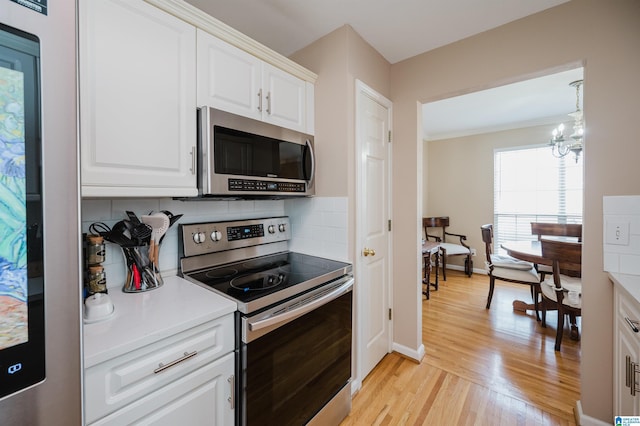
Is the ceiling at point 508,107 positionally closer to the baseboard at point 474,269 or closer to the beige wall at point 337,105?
the beige wall at point 337,105

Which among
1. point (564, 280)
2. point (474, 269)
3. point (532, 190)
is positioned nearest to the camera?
point (564, 280)

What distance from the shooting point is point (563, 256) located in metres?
2.29

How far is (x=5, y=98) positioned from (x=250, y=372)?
1103 millimetres

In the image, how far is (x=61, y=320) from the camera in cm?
56

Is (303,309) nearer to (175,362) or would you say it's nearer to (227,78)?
(175,362)

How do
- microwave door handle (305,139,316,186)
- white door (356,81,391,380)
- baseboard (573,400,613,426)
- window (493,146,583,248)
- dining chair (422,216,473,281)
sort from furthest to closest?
1. dining chair (422,216,473,281)
2. window (493,146,583,248)
3. white door (356,81,391,380)
4. microwave door handle (305,139,316,186)
5. baseboard (573,400,613,426)

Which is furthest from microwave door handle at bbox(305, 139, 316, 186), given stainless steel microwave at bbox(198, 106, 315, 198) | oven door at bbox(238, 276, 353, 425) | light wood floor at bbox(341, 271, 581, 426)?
light wood floor at bbox(341, 271, 581, 426)

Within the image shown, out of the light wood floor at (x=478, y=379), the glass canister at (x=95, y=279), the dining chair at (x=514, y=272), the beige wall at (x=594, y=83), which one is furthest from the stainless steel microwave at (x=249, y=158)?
the dining chair at (x=514, y=272)

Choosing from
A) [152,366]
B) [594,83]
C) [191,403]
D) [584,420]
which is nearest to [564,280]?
[584,420]

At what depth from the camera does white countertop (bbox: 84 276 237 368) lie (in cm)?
82

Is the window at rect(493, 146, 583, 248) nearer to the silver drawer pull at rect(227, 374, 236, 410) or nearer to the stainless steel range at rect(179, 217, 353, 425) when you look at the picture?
the stainless steel range at rect(179, 217, 353, 425)

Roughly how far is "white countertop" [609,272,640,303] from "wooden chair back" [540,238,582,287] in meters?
1.02

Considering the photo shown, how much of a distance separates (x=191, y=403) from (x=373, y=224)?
152 cm

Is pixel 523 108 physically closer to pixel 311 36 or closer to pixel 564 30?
pixel 564 30
